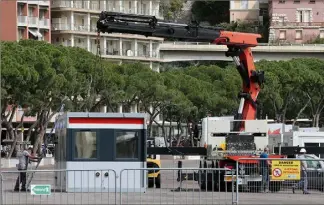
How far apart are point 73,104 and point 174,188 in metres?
54.4

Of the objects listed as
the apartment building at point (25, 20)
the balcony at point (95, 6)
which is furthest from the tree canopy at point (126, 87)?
the balcony at point (95, 6)

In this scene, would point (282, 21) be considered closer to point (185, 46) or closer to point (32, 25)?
point (185, 46)

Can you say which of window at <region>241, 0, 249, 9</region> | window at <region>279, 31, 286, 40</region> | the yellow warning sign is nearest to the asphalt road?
the yellow warning sign

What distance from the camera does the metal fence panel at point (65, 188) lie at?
28.7 meters

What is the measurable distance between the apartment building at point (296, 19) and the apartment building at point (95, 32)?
30584mm

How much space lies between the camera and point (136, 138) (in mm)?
32562

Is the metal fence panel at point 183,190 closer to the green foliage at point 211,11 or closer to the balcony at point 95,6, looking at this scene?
the balcony at point 95,6

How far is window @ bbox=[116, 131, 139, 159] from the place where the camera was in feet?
107

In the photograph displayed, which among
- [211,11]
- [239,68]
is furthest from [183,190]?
[211,11]

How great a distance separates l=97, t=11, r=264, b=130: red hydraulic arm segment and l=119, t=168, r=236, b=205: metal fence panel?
25.5 feet

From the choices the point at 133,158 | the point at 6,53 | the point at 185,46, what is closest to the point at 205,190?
the point at 133,158

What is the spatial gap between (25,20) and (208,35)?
249ft

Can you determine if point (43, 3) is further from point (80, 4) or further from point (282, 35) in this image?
point (282, 35)

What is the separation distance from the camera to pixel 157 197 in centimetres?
2975
